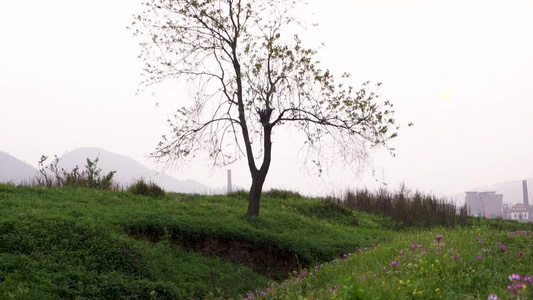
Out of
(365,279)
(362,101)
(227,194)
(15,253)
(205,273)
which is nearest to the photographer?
(365,279)

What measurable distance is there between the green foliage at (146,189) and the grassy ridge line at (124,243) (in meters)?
1.75

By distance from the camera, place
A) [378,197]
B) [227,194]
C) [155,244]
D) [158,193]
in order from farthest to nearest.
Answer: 1. [378,197]
2. [227,194]
3. [158,193]
4. [155,244]

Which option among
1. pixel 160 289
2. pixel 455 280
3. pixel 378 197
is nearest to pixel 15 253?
pixel 160 289

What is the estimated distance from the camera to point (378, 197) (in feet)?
101

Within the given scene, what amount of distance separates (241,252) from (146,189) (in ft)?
28.2

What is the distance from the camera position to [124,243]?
1255 centimetres

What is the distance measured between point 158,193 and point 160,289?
38.2 ft

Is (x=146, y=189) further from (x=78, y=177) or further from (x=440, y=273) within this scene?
(x=440, y=273)

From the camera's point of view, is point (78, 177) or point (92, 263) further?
point (78, 177)

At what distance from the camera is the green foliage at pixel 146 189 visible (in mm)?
21812

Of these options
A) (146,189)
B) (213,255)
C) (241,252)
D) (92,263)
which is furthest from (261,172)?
(92,263)

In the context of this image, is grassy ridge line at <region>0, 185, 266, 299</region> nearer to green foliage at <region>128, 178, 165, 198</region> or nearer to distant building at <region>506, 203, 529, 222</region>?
green foliage at <region>128, 178, 165, 198</region>

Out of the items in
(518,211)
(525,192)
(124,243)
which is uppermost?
(525,192)

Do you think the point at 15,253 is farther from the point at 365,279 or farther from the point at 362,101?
the point at 362,101
